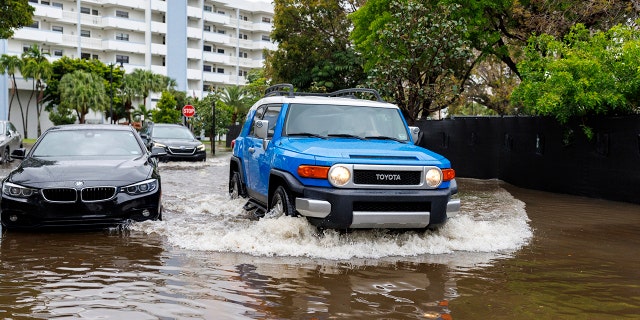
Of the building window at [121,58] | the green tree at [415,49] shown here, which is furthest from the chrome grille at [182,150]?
the building window at [121,58]

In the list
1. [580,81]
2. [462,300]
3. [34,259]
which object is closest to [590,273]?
[462,300]

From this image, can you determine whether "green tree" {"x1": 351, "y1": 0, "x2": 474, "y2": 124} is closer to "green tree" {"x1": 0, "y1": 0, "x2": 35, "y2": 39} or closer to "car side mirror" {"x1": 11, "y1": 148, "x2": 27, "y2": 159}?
"car side mirror" {"x1": 11, "y1": 148, "x2": 27, "y2": 159}

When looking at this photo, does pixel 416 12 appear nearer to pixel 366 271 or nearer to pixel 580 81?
pixel 580 81

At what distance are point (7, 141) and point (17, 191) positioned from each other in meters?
13.8

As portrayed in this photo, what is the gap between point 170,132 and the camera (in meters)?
24.0

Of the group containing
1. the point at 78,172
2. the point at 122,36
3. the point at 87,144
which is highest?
the point at 122,36

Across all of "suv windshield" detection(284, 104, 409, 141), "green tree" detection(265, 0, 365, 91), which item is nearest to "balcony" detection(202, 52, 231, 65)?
"green tree" detection(265, 0, 365, 91)

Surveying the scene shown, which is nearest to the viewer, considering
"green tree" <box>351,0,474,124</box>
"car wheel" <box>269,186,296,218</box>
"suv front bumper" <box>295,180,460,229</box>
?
"suv front bumper" <box>295,180,460,229</box>

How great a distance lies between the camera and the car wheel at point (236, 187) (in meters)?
10.3

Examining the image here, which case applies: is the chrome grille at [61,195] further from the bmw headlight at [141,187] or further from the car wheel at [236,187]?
the car wheel at [236,187]

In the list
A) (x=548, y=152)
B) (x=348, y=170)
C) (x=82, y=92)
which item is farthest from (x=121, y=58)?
(x=348, y=170)

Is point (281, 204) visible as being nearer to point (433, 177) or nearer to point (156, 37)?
point (433, 177)

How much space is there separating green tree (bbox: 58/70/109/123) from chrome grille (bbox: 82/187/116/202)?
5805cm

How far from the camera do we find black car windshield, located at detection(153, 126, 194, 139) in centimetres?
2362
